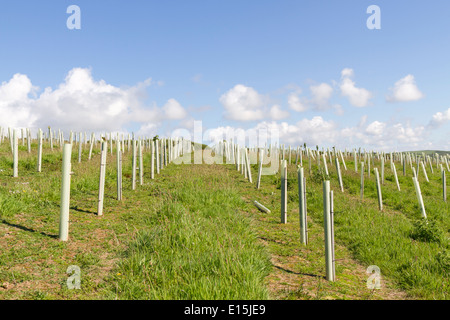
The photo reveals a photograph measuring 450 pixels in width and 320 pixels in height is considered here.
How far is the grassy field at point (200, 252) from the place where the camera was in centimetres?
405

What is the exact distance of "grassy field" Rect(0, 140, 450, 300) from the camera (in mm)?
4051

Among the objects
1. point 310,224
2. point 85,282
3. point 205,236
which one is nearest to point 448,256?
point 310,224

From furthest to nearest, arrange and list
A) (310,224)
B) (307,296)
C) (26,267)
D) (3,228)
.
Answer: (310,224)
(3,228)
(26,267)
(307,296)

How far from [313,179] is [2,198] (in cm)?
1281

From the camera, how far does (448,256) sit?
221 inches

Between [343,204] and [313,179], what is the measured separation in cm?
473

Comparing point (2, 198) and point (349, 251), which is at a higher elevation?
point (2, 198)

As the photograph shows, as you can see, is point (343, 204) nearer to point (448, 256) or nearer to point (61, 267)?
point (448, 256)

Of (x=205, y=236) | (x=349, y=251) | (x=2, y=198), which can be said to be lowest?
(x=349, y=251)

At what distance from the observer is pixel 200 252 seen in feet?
15.7

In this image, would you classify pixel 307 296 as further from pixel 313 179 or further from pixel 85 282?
pixel 313 179

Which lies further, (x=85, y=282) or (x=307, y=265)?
(x=307, y=265)
